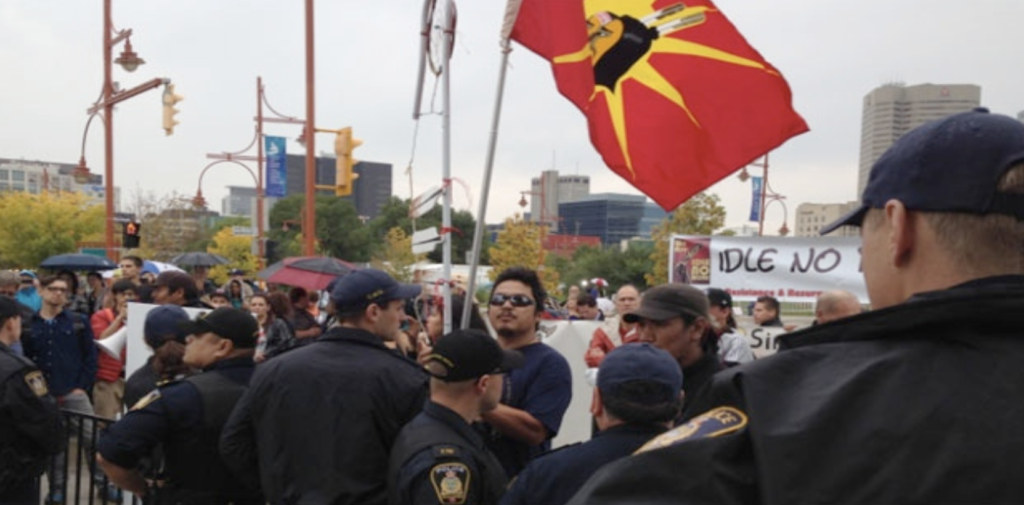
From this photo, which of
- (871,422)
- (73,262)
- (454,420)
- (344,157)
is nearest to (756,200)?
(344,157)

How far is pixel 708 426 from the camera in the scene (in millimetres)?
1112

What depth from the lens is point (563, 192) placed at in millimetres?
172750

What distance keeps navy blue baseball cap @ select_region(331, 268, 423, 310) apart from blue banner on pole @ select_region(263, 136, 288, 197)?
19574 mm

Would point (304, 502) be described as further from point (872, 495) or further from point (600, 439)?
point (872, 495)

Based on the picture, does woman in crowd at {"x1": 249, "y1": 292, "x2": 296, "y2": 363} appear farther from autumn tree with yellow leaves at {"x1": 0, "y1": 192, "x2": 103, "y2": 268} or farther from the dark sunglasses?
autumn tree with yellow leaves at {"x1": 0, "y1": 192, "x2": 103, "y2": 268}

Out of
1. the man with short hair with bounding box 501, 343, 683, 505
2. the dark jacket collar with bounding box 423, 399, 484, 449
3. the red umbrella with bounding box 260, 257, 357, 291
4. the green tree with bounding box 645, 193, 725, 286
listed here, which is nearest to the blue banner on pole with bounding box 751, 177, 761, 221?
the green tree with bounding box 645, 193, 725, 286

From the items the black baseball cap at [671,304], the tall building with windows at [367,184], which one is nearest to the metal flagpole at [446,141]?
the black baseball cap at [671,304]

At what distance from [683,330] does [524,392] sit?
871mm

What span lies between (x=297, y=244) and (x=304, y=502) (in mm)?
58965

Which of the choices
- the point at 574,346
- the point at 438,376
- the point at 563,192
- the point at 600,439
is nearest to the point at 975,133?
the point at 600,439

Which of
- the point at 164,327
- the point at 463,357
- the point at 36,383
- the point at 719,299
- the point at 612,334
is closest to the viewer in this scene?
the point at 463,357

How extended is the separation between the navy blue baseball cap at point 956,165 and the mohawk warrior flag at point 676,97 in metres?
3.65

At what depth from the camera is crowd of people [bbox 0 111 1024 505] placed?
1034 millimetres

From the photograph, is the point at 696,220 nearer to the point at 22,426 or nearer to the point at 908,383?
the point at 22,426
